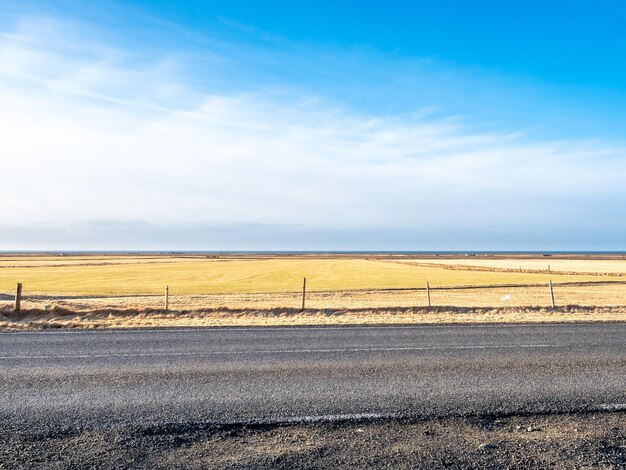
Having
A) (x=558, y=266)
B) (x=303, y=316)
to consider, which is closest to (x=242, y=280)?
(x=303, y=316)

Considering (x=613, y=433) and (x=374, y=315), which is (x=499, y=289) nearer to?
(x=374, y=315)

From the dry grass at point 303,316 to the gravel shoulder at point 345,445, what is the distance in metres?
12.0

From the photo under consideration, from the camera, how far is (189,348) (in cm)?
1263

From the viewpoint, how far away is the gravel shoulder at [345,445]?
5.65 metres

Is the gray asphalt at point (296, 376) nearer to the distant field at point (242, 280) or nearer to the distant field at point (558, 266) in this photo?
the distant field at point (242, 280)

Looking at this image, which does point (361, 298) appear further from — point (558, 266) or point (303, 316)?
point (558, 266)

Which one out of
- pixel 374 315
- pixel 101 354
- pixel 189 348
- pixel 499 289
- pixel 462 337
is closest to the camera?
pixel 101 354

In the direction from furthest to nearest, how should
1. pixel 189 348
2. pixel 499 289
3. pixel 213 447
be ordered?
pixel 499 289 < pixel 189 348 < pixel 213 447

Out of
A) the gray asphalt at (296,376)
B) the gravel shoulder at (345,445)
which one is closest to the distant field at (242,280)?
the gray asphalt at (296,376)

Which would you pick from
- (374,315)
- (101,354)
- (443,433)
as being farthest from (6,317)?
(443,433)

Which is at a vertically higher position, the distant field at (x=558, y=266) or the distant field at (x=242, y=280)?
the distant field at (x=558, y=266)

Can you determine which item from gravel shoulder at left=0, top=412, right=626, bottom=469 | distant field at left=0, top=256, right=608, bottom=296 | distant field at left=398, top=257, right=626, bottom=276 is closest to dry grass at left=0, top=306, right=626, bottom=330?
A: gravel shoulder at left=0, top=412, right=626, bottom=469

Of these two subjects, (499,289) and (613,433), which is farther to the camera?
(499,289)

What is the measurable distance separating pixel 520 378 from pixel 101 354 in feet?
28.0
